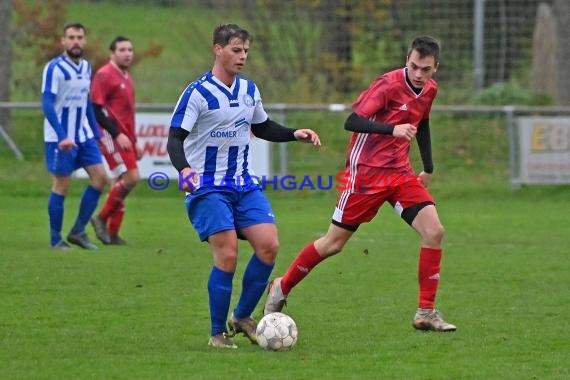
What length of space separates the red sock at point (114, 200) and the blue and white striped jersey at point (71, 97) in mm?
644

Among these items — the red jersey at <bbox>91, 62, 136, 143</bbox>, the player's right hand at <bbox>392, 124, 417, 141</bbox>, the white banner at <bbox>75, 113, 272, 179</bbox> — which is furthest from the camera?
the white banner at <bbox>75, 113, 272, 179</bbox>

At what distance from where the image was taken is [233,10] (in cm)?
2191

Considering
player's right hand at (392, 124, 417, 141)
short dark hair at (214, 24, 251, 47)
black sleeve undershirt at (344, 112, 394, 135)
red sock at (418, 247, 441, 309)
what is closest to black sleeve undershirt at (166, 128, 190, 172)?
short dark hair at (214, 24, 251, 47)

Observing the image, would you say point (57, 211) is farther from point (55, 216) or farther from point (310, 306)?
point (310, 306)

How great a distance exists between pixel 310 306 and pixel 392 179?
124 centimetres

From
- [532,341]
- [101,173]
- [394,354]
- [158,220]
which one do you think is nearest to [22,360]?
[394,354]

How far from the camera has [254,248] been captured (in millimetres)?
7211

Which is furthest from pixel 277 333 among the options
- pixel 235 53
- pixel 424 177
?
pixel 424 177

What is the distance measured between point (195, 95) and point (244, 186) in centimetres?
61

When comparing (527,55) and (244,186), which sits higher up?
(527,55)

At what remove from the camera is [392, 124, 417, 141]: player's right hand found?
738 cm

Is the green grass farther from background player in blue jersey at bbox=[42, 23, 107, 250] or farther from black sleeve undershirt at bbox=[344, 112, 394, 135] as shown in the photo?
black sleeve undershirt at bbox=[344, 112, 394, 135]

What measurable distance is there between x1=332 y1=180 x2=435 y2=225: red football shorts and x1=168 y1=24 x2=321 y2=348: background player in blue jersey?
0.81m

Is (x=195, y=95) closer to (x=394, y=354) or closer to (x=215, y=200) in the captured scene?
(x=215, y=200)
